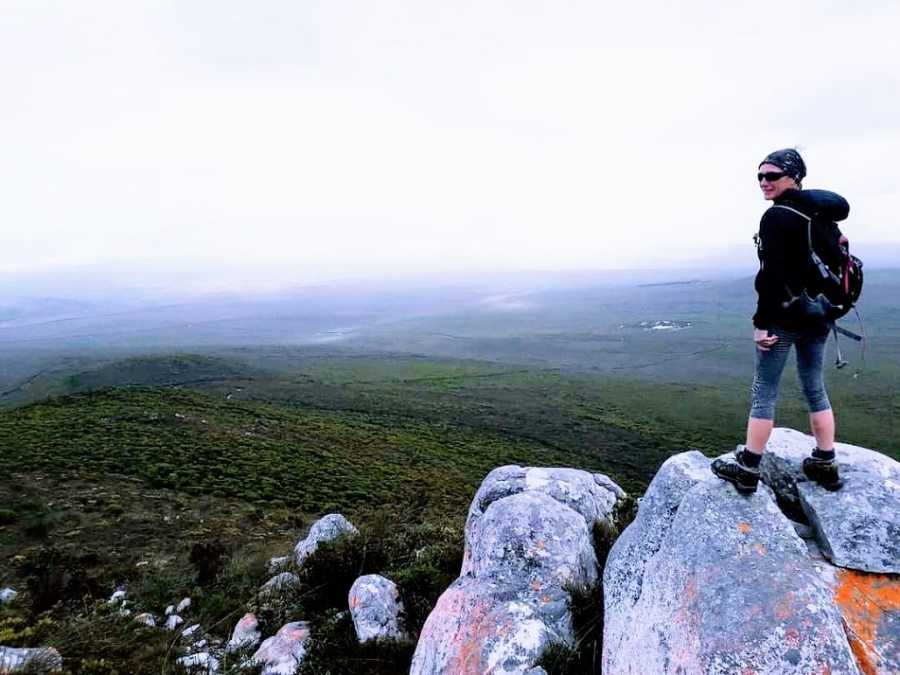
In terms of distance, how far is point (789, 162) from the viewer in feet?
16.0

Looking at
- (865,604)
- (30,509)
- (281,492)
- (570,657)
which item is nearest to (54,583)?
(30,509)

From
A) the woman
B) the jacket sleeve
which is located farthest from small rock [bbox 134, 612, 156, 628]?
the jacket sleeve

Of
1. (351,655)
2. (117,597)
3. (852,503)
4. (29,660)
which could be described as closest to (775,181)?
(852,503)

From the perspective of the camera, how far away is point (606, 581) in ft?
18.3

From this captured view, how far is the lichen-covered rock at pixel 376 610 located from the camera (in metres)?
6.77

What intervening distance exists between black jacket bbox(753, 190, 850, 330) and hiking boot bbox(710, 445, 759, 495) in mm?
1645

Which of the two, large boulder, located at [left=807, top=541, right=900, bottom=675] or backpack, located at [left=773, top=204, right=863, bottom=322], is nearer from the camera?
large boulder, located at [left=807, top=541, right=900, bottom=675]

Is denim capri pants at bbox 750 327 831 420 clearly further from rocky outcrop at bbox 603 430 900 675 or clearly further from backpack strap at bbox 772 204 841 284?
rocky outcrop at bbox 603 430 900 675

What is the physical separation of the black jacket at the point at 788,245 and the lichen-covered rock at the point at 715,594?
2118mm

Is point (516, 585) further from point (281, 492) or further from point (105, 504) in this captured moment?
point (281, 492)

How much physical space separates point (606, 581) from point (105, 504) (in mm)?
21618

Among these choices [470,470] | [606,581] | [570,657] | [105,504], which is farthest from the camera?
[470,470]

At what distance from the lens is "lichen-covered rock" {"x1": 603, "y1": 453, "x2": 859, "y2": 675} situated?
378cm

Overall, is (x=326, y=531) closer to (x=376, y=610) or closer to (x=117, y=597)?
(x=117, y=597)
